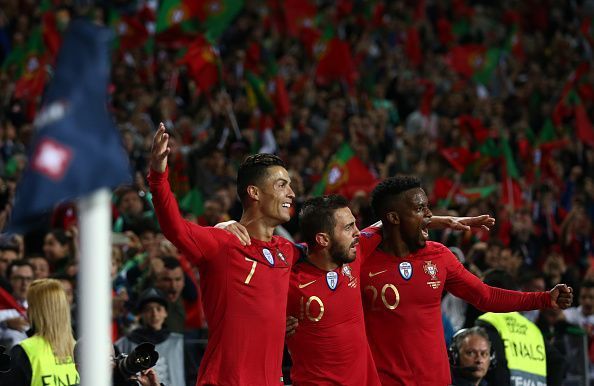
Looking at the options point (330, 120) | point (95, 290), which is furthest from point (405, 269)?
point (330, 120)

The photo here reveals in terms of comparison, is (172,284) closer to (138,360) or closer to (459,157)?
(138,360)

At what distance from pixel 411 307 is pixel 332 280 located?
0.55 metres

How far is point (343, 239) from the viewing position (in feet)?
21.4

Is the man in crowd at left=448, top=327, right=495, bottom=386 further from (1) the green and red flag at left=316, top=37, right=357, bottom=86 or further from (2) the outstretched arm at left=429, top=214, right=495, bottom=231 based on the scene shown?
(1) the green and red flag at left=316, top=37, right=357, bottom=86

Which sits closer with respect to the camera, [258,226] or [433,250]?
[258,226]

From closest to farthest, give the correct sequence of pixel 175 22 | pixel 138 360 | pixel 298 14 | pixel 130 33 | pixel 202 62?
1. pixel 138 360
2. pixel 202 62
3. pixel 175 22
4. pixel 130 33
5. pixel 298 14

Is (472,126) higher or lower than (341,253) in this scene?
higher

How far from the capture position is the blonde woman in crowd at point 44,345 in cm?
681

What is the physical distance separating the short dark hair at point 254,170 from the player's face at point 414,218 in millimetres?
953

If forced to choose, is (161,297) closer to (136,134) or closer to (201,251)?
(201,251)

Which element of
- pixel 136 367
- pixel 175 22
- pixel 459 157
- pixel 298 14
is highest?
pixel 298 14

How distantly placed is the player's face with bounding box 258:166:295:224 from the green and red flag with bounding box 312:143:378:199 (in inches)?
261

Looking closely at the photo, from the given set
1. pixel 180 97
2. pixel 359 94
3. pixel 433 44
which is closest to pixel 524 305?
pixel 180 97

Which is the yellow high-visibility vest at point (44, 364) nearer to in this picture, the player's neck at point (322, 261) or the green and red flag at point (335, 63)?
the player's neck at point (322, 261)
